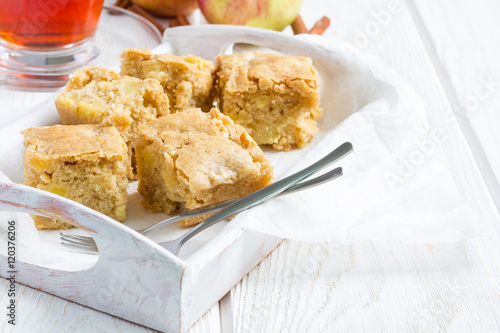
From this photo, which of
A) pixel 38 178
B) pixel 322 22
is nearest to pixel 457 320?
pixel 38 178

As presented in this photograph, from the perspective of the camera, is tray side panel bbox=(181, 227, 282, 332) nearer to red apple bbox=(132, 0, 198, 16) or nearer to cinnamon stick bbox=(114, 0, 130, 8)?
red apple bbox=(132, 0, 198, 16)

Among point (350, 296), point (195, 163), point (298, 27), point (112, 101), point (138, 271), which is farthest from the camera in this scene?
point (298, 27)

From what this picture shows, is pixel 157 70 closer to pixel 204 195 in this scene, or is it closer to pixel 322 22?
pixel 204 195

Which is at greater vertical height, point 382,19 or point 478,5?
point 382,19

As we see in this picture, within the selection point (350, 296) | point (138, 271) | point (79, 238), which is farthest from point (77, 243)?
point (350, 296)

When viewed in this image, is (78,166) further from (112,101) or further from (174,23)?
(174,23)

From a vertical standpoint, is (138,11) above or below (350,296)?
above
